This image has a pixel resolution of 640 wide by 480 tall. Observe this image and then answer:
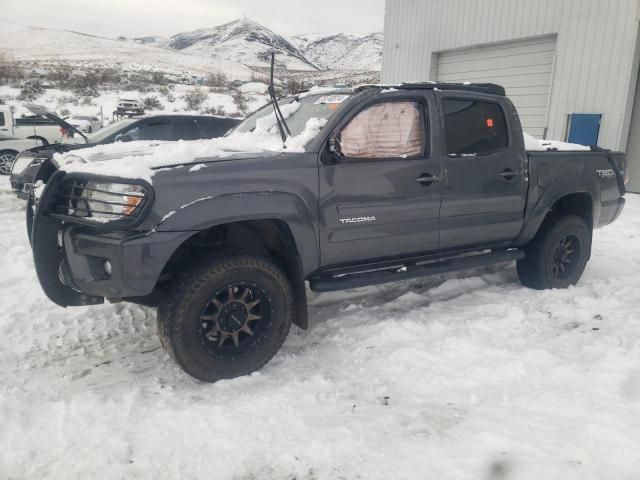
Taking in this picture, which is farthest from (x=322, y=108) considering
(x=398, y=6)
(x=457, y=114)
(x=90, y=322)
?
(x=398, y=6)

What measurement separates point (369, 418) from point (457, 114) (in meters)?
2.46

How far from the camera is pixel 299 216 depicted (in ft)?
10.2

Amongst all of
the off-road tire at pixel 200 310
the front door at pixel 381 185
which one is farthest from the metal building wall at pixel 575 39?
the off-road tire at pixel 200 310

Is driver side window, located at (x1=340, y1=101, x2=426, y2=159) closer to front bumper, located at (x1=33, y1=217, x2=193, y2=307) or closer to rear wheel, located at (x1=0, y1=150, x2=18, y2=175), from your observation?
front bumper, located at (x1=33, y1=217, x2=193, y2=307)

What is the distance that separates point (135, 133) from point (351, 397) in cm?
642

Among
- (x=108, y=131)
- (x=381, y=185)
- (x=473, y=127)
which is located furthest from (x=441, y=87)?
(x=108, y=131)

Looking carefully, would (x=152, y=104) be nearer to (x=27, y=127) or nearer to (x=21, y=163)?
(x=27, y=127)

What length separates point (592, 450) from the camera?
2.33 metres

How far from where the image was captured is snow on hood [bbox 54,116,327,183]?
2.72 m

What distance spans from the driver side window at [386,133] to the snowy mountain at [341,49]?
110215 millimetres

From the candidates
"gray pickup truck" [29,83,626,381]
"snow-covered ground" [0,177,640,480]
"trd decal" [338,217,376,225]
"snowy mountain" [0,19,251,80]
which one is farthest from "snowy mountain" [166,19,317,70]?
"trd decal" [338,217,376,225]

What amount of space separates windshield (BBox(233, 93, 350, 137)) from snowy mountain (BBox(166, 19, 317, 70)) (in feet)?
326

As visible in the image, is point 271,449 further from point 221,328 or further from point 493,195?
point 493,195

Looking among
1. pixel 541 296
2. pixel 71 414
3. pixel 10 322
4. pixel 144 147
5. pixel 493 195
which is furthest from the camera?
pixel 541 296
